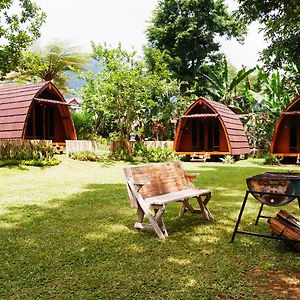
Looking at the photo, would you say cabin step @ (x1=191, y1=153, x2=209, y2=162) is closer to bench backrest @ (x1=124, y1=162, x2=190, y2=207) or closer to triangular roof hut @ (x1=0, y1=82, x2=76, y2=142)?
triangular roof hut @ (x1=0, y1=82, x2=76, y2=142)

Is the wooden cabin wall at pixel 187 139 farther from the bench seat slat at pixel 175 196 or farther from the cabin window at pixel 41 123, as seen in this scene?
the bench seat slat at pixel 175 196

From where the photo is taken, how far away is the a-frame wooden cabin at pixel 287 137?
66.3ft

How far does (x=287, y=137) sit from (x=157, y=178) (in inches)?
657

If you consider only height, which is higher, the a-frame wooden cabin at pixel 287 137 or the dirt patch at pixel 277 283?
the a-frame wooden cabin at pixel 287 137

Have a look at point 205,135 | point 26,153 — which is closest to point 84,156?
point 26,153

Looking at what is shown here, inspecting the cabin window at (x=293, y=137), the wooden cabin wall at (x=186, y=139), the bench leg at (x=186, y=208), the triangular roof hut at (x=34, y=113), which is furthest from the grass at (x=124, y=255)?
the wooden cabin wall at (x=186, y=139)

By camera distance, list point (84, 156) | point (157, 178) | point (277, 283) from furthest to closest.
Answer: point (84, 156), point (157, 178), point (277, 283)

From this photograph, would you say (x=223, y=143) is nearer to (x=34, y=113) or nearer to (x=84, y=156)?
(x=84, y=156)

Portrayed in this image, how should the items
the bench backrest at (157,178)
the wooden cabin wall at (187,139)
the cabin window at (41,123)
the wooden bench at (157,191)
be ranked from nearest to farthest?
the wooden bench at (157,191) < the bench backrest at (157,178) < the cabin window at (41,123) < the wooden cabin wall at (187,139)

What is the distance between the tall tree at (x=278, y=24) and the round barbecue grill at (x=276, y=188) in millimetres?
6745

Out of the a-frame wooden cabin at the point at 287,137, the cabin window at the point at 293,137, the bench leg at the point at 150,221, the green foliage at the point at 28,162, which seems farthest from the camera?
the cabin window at the point at 293,137

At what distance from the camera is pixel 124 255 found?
4.66 metres

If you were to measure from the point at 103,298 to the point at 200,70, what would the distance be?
34850 mm

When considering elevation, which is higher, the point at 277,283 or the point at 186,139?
the point at 186,139
